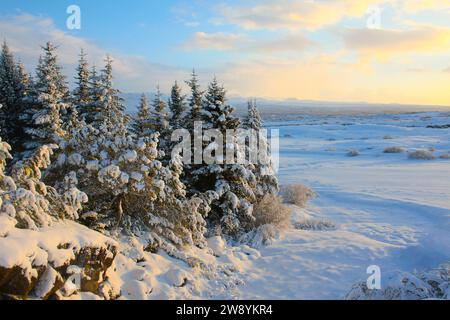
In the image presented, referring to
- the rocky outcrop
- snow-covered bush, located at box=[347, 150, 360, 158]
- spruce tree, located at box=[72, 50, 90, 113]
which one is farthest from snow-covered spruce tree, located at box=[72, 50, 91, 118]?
snow-covered bush, located at box=[347, 150, 360, 158]

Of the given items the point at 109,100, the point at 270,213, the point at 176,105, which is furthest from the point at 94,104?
the point at 270,213

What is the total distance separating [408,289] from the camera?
7.92m

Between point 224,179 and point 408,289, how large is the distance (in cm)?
744

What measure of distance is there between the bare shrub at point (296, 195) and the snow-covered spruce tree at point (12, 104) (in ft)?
48.5

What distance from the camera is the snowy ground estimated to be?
995 cm

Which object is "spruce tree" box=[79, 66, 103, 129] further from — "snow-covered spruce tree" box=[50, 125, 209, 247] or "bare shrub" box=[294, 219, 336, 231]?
"bare shrub" box=[294, 219, 336, 231]

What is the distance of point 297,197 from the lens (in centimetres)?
1923

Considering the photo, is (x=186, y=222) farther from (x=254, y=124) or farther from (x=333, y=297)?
(x=254, y=124)

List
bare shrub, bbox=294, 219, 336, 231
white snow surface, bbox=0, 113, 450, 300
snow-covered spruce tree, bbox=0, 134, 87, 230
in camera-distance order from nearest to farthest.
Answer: snow-covered spruce tree, bbox=0, 134, 87, 230, white snow surface, bbox=0, 113, 450, 300, bare shrub, bbox=294, 219, 336, 231

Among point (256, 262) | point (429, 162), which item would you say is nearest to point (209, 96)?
point (256, 262)

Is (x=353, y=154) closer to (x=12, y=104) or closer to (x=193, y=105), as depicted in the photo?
(x=193, y=105)

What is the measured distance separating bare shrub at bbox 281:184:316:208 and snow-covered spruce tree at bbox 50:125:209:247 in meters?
9.11

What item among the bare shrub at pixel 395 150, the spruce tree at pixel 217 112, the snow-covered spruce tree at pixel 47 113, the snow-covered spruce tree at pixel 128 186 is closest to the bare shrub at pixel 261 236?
the snow-covered spruce tree at pixel 128 186

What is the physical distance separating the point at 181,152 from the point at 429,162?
27.1 meters
